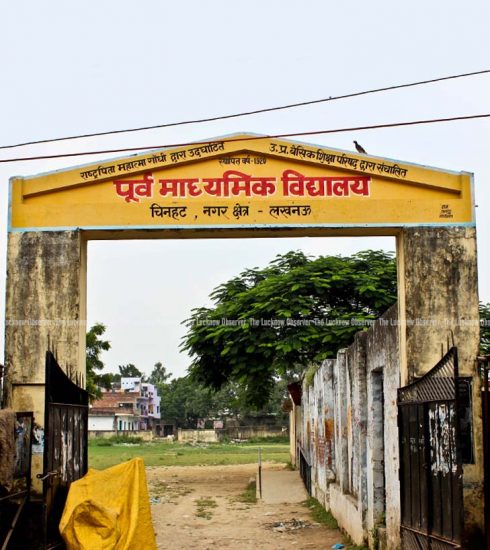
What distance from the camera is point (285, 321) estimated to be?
20.3 metres

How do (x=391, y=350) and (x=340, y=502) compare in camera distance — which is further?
(x=340, y=502)

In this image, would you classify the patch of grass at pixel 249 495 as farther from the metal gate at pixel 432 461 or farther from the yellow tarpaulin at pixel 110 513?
the metal gate at pixel 432 461

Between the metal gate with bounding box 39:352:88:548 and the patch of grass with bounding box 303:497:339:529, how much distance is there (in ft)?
18.4

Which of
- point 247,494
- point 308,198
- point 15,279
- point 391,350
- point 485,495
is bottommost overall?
point 247,494

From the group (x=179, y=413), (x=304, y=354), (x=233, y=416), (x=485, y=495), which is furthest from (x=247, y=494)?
(x=179, y=413)

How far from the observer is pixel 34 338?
348 inches

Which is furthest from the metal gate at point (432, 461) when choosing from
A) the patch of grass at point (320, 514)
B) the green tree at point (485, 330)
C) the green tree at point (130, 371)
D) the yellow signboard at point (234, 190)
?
the green tree at point (130, 371)

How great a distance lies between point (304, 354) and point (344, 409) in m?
8.34

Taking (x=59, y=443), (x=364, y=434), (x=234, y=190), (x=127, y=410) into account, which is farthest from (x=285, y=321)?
(x=127, y=410)

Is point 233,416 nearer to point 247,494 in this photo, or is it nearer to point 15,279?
point 247,494

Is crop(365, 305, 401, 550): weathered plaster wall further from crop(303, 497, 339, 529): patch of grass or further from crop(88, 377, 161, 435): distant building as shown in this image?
crop(88, 377, 161, 435): distant building

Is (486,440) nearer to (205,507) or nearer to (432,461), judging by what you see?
(432,461)

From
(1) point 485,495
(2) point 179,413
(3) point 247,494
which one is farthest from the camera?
(2) point 179,413

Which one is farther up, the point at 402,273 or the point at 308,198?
the point at 308,198
